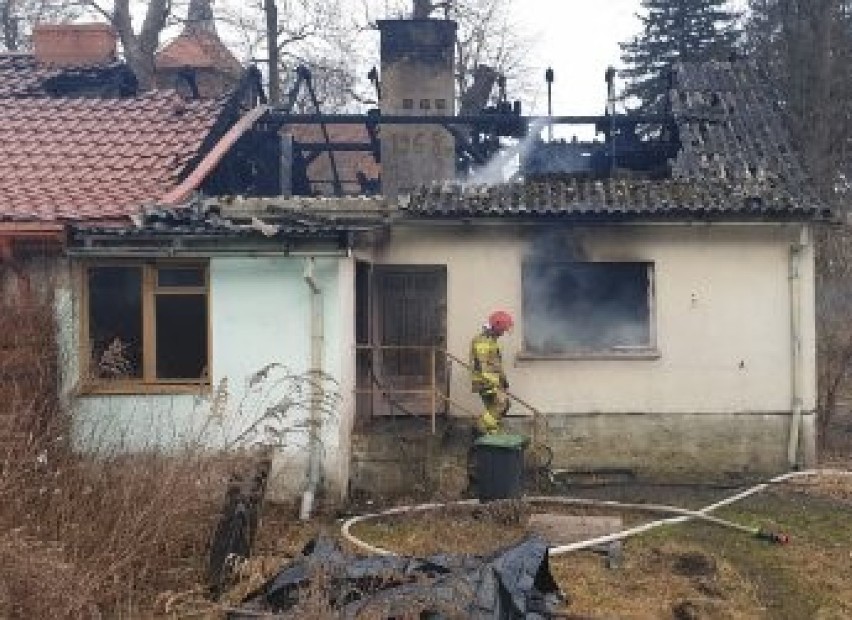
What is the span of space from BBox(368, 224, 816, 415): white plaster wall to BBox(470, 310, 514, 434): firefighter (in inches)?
49.4

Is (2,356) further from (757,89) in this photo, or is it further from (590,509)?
(757,89)

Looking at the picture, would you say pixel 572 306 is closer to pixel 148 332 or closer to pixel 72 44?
pixel 148 332

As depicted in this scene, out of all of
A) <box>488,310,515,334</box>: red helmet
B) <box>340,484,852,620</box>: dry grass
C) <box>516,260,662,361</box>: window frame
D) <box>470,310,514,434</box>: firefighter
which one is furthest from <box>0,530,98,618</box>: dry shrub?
<box>516,260,662,361</box>: window frame

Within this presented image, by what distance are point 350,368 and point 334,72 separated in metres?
18.4

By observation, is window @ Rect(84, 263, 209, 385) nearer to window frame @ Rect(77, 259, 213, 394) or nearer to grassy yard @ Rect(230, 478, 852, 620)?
window frame @ Rect(77, 259, 213, 394)

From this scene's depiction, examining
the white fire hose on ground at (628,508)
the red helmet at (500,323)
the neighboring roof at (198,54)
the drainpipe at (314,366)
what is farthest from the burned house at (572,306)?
the neighboring roof at (198,54)

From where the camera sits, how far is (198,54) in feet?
104

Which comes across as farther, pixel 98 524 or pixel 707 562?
pixel 707 562

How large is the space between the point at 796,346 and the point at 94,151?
10439 millimetres

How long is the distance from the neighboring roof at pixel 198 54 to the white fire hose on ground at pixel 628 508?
2079 cm

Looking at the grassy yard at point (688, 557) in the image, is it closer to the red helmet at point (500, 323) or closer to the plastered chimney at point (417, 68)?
the red helmet at point (500, 323)

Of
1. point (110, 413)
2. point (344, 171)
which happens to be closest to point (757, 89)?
point (110, 413)

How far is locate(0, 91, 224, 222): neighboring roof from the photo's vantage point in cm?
1278

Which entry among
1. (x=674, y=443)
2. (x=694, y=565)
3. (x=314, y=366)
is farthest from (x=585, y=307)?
(x=694, y=565)
